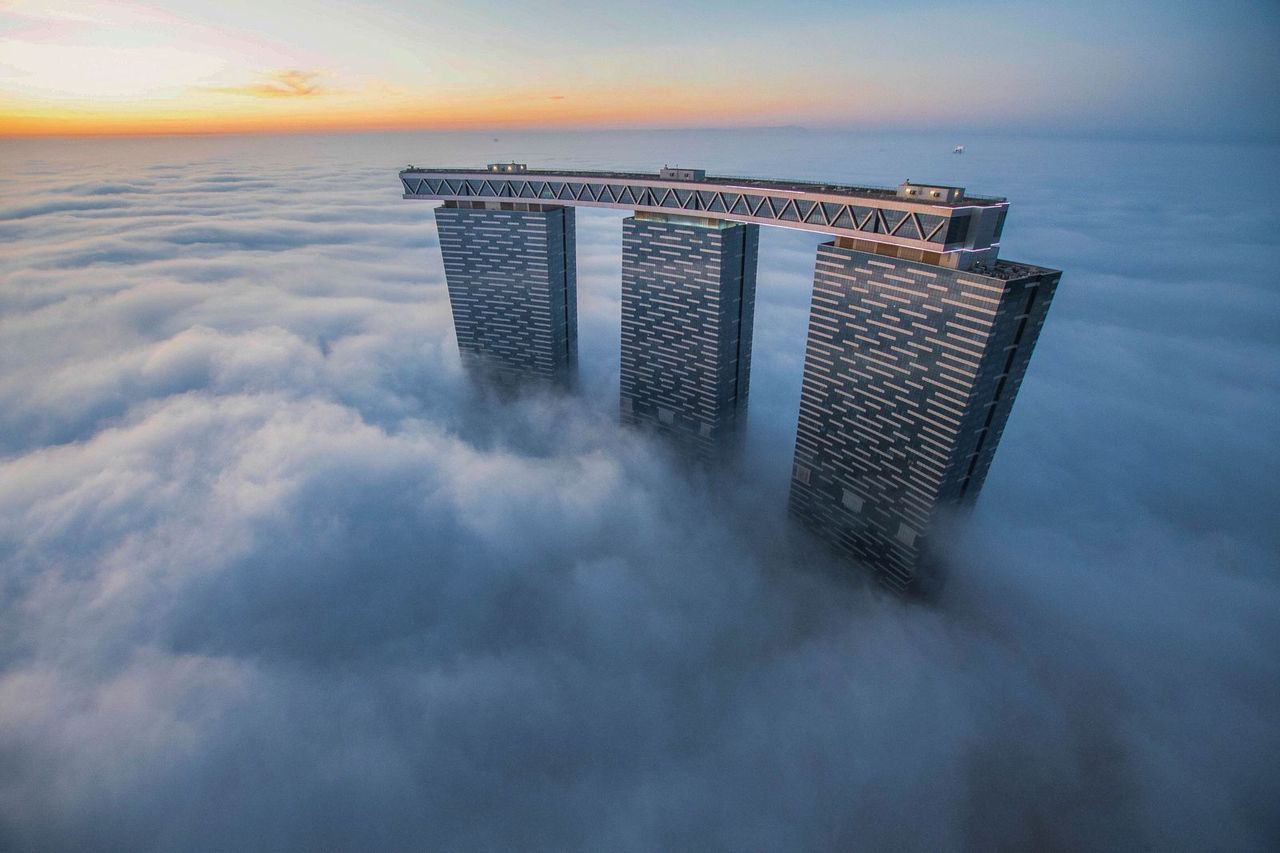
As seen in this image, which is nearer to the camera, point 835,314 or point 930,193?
point 930,193

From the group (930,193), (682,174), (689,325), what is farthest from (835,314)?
(682,174)

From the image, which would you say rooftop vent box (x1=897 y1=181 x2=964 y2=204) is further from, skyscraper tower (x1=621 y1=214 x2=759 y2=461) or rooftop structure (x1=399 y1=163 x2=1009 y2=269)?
skyscraper tower (x1=621 y1=214 x2=759 y2=461)

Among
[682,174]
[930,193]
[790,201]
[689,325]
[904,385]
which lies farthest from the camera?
[689,325]

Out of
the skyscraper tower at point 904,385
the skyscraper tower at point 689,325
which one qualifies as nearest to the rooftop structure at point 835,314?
the skyscraper tower at point 904,385

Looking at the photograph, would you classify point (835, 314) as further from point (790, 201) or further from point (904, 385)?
point (790, 201)

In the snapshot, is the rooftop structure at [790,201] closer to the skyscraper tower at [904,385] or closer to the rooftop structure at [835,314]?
the rooftop structure at [835,314]

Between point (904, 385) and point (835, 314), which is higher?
point (835, 314)

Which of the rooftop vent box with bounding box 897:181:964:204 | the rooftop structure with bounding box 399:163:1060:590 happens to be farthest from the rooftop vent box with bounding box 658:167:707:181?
the rooftop vent box with bounding box 897:181:964:204
